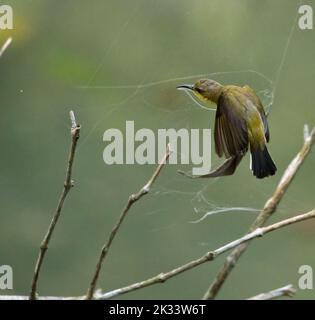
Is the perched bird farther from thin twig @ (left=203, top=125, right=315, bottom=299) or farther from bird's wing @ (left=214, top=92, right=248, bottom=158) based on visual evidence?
thin twig @ (left=203, top=125, right=315, bottom=299)

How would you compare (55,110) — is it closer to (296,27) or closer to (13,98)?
(13,98)

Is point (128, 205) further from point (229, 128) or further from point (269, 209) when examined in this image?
point (229, 128)

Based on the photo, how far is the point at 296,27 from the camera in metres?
1.29

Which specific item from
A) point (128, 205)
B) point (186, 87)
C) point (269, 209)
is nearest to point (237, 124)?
point (186, 87)

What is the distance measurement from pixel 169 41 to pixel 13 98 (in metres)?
0.31

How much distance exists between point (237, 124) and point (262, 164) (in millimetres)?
93

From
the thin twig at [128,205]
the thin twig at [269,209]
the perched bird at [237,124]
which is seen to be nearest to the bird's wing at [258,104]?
the perched bird at [237,124]

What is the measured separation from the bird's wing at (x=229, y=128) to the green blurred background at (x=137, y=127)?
0.06 meters

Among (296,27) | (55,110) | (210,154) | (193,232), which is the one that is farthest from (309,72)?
(55,110)

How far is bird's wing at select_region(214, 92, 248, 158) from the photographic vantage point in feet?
3.80

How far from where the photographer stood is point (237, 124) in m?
1.16

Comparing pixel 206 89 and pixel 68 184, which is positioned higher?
pixel 206 89

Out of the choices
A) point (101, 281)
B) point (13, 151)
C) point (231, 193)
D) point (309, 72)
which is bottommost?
point (101, 281)

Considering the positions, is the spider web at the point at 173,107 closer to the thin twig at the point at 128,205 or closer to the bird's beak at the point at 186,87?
the bird's beak at the point at 186,87
